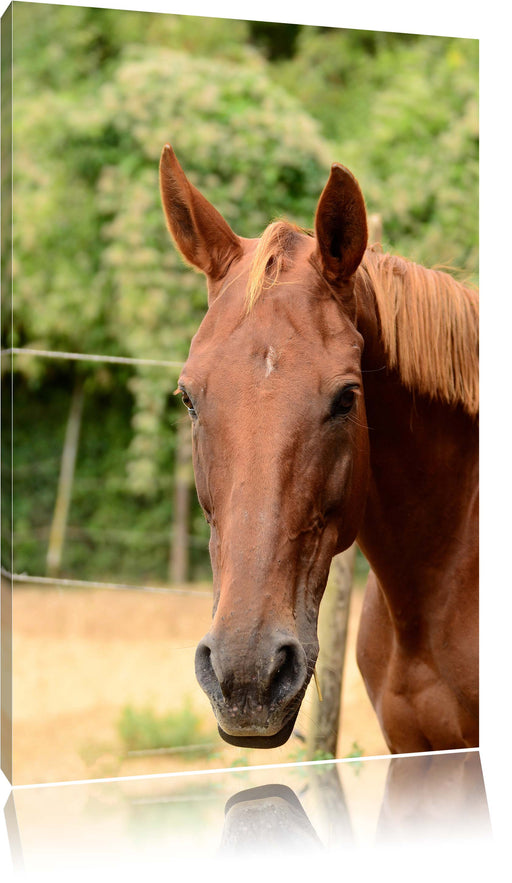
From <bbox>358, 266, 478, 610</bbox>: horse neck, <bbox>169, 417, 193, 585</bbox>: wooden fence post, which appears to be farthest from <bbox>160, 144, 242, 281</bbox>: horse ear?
<bbox>169, 417, 193, 585</bbox>: wooden fence post

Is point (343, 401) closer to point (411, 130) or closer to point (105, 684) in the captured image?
point (105, 684)

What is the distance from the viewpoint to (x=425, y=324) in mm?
2191

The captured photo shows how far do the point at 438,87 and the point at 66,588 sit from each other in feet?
12.8

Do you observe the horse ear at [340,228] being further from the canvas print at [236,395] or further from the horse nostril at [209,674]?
the horse nostril at [209,674]

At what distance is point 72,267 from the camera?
20.7ft

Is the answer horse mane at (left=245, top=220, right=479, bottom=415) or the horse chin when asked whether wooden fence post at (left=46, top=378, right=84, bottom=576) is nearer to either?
horse mane at (left=245, top=220, right=479, bottom=415)

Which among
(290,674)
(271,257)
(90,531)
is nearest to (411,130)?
(90,531)

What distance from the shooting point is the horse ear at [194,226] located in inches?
81.5

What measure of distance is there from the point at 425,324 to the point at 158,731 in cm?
270

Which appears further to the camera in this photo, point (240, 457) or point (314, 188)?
point (314, 188)

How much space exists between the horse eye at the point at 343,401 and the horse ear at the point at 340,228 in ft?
0.86

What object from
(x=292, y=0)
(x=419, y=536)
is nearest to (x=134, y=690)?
(x=419, y=536)

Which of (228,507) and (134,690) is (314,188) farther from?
(228,507)

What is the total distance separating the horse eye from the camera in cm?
184
